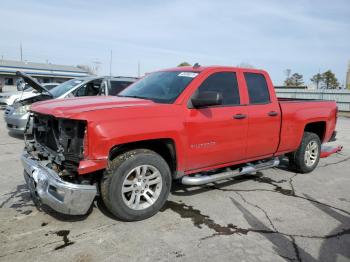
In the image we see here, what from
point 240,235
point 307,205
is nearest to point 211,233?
point 240,235

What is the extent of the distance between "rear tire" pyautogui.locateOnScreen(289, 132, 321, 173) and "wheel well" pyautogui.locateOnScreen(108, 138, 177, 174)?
3025 mm

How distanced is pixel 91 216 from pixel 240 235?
5.90 ft

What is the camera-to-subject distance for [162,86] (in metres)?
4.89

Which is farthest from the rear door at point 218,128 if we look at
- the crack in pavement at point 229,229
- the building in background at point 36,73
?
the building in background at point 36,73

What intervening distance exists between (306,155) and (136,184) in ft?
12.9

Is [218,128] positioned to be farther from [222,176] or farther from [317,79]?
[317,79]

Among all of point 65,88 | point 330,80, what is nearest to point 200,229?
point 65,88

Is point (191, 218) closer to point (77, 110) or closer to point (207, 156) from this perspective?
point (207, 156)

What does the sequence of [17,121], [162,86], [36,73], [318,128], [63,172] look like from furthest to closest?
[36,73]
[17,121]
[318,128]
[162,86]
[63,172]

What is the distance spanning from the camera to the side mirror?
4.18 m

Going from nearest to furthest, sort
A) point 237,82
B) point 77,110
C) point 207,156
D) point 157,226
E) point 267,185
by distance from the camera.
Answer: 1. point 77,110
2. point 157,226
3. point 207,156
4. point 237,82
5. point 267,185

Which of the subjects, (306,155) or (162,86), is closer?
(162,86)

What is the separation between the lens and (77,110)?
362cm

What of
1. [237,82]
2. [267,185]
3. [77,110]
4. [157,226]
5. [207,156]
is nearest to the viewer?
[77,110]
